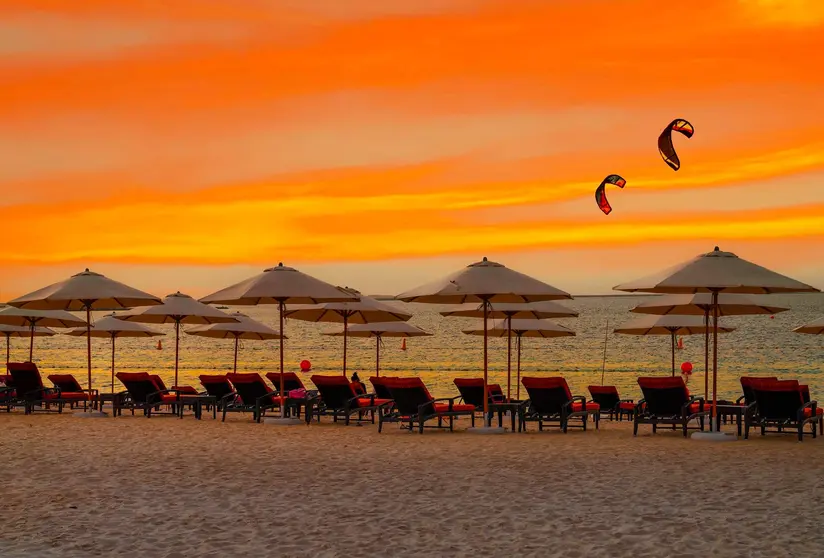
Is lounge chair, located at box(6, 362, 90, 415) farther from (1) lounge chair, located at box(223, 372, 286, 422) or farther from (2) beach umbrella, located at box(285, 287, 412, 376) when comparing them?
(2) beach umbrella, located at box(285, 287, 412, 376)

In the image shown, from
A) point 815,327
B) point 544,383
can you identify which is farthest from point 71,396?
point 815,327

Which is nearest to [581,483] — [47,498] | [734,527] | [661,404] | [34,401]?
[734,527]

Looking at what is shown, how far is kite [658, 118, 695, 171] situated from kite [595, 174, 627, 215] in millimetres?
1975

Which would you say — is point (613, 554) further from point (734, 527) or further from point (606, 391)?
point (606, 391)

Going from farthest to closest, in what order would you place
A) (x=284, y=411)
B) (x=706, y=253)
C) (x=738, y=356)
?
(x=738, y=356)
(x=284, y=411)
(x=706, y=253)

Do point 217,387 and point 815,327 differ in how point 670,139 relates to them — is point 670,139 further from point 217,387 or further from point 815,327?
point 217,387

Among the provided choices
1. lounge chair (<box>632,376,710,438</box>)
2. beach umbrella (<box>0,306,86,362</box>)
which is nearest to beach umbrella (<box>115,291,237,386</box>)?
beach umbrella (<box>0,306,86,362</box>)

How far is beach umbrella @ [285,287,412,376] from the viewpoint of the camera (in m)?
17.0

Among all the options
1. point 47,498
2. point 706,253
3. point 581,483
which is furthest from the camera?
point 706,253

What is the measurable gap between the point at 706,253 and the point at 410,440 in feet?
14.7

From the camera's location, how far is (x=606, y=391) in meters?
16.8

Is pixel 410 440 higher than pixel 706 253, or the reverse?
pixel 706 253

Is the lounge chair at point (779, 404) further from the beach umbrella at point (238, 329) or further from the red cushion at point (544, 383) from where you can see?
the beach umbrella at point (238, 329)

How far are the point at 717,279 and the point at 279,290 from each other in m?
6.13
